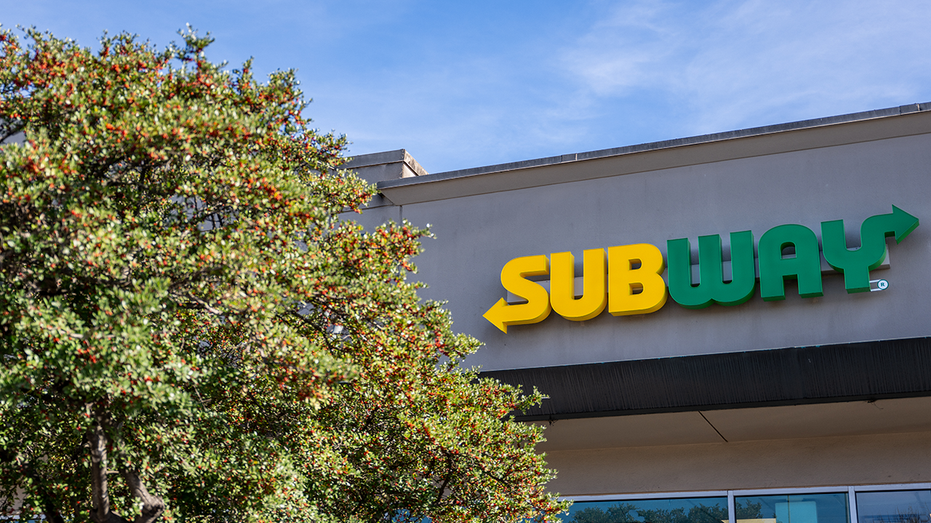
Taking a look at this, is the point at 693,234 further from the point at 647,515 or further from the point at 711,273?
the point at 647,515

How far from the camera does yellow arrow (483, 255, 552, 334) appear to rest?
476 inches

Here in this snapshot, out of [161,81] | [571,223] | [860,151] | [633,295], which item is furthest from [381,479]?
[860,151]

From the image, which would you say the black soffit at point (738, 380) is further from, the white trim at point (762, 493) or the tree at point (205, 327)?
the tree at point (205, 327)

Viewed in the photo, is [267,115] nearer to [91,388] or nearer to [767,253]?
[91,388]

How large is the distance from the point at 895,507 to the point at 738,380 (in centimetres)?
257

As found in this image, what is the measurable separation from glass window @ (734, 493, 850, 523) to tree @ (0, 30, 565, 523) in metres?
3.72

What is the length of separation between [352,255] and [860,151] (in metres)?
7.90

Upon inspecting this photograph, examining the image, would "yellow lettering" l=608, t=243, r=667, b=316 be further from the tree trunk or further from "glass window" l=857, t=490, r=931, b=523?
the tree trunk

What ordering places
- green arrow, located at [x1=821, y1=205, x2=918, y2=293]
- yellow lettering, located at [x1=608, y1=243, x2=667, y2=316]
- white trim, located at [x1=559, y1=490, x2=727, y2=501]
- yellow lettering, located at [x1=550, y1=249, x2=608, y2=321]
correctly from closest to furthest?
green arrow, located at [x1=821, y1=205, x2=918, y2=293]
white trim, located at [x1=559, y1=490, x2=727, y2=501]
yellow lettering, located at [x1=608, y1=243, x2=667, y2=316]
yellow lettering, located at [x1=550, y1=249, x2=608, y2=321]

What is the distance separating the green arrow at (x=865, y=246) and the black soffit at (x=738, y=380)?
182 centimetres

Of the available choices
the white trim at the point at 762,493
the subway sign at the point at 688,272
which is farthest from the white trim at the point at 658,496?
the subway sign at the point at 688,272

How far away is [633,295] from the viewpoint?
11570 millimetres

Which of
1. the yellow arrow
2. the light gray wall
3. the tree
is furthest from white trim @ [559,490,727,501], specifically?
the tree

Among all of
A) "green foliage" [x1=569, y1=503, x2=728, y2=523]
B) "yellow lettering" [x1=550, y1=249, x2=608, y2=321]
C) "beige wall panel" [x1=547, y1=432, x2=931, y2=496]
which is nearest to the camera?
"beige wall panel" [x1=547, y1=432, x2=931, y2=496]
